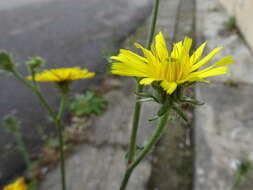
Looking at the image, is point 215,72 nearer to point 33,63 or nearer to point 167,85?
point 167,85

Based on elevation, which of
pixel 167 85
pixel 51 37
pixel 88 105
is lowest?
pixel 88 105

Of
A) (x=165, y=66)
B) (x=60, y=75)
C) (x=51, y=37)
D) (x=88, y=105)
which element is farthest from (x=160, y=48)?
(x=51, y=37)

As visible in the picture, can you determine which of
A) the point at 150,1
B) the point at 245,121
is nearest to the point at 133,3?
the point at 150,1

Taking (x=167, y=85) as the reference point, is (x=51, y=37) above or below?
above

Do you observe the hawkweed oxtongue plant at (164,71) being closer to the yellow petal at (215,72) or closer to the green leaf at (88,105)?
the yellow petal at (215,72)

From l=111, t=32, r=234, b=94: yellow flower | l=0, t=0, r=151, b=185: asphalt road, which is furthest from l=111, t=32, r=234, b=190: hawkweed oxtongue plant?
l=0, t=0, r=151, b=185: asphalt road

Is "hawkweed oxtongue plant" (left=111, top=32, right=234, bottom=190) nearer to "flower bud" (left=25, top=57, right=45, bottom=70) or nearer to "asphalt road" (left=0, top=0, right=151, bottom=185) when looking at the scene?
"flower bud" (left=25, top=57, right=45, bottom=70)
